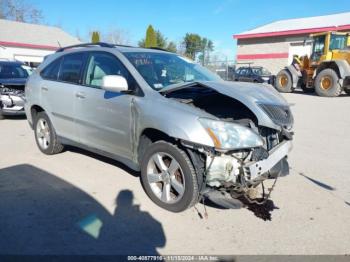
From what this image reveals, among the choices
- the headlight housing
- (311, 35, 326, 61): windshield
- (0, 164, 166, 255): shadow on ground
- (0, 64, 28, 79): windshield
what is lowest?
(0, 164, 166, 255): shadow on ground

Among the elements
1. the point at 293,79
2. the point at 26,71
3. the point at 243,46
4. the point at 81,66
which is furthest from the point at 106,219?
the point at 243,46

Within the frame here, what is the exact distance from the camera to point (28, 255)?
9.20 ft

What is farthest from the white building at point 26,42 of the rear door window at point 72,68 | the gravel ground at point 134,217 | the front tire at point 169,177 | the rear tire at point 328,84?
the front tire at point 169,177

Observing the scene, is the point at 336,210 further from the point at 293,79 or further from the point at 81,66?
the point at 293,79

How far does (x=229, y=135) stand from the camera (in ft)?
10.6

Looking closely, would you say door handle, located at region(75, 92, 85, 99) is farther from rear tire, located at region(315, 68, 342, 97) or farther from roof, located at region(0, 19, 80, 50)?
roof, located at region(0, 19, 80, 50)

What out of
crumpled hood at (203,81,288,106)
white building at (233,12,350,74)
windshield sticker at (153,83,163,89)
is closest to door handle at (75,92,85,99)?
windshield sticker at (153,83,163,89)

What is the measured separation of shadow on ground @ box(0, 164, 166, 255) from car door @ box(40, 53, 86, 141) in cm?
106

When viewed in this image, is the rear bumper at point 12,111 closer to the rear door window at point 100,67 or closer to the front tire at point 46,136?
the front tire at point 46,136

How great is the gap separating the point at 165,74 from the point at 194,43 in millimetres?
49923

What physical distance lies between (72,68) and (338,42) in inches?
675

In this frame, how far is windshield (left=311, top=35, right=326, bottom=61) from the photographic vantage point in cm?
1797

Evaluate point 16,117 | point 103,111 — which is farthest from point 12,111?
point 103,111

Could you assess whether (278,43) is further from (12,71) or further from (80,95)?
(80,95)
